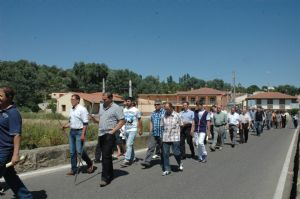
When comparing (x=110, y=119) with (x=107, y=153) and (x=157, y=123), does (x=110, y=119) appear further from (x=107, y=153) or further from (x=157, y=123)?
(x=157, y=123)

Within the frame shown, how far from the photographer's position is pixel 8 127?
5.67 meters

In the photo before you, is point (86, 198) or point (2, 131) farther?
point (86, 198)

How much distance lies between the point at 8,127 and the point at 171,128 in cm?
515

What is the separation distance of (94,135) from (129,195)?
756 cm

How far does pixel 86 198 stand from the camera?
7207mm

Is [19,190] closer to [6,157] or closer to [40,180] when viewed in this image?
[6,157]

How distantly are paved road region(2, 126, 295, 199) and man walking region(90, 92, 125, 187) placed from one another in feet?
1.11

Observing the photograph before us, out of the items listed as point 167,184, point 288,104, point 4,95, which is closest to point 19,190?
point 4,95

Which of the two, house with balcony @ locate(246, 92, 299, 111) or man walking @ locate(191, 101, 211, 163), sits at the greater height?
house with balcony @ locate(246, 92, 299, 111)

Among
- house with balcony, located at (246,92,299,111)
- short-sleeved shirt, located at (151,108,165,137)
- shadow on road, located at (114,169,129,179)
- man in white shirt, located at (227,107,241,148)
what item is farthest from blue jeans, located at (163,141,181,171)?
house with balcony, located at (246,92,299,111)

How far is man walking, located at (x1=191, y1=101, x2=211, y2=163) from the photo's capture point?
12484 millimetres

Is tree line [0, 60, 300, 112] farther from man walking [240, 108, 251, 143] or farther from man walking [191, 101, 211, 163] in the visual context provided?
man walking [191, 101, 211, 163]

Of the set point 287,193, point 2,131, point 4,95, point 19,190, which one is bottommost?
point 287,193

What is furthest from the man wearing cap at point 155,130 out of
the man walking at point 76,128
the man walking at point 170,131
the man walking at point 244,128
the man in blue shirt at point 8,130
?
the man walking at point 244,128
